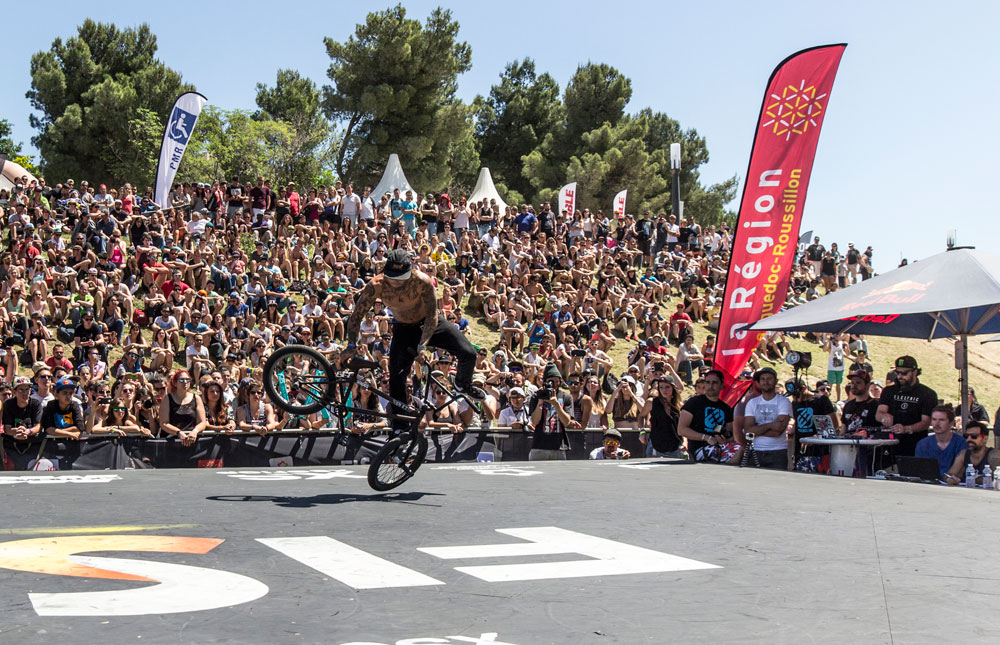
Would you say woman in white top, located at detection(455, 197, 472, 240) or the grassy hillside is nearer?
the grassy hillside

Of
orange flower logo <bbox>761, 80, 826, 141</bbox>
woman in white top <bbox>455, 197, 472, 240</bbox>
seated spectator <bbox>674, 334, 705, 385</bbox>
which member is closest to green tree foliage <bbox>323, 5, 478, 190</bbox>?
woman in white top <bbox>455, 197, 472, 240</bbox>

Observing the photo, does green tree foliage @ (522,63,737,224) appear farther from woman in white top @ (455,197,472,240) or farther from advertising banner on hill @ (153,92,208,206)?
advertising banner on hill @ (153,92,208,206)

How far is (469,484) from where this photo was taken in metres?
8.81

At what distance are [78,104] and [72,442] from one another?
4451 cm

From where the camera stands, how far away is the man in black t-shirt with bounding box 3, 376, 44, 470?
36.9 ft

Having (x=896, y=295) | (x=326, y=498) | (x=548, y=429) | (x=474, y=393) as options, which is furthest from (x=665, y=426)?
(x=326, y=498)

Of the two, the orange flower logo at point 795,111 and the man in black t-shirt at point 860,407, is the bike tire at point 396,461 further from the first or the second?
the orange flower logo at point 795,111

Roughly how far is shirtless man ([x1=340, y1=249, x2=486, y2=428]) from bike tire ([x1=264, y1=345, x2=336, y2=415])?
22cm

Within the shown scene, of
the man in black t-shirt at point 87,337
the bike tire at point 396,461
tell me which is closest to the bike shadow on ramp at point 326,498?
the bike tire at point 396,461

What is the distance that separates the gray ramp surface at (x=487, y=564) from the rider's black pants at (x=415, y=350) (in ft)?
2.99

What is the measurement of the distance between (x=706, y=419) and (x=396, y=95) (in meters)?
39.4

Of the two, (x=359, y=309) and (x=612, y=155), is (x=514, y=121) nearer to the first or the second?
(x=612, y=155)

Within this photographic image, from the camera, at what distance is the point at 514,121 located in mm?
65750

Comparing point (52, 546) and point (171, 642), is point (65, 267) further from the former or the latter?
point (171, 642)
